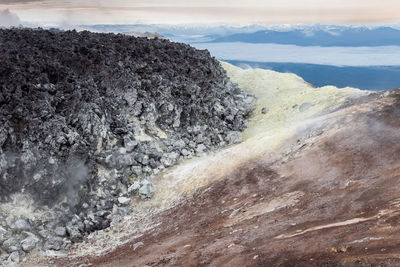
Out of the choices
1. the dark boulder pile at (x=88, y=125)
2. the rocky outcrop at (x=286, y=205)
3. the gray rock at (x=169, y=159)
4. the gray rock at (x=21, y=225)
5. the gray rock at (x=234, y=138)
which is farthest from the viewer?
the gray rock at (x=234, y=138)

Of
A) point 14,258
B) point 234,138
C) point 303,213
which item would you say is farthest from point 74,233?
point 234,138

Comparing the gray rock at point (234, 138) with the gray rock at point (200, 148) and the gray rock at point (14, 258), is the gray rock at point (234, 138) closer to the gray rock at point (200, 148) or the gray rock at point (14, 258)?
the gray rock at point (200, 148)

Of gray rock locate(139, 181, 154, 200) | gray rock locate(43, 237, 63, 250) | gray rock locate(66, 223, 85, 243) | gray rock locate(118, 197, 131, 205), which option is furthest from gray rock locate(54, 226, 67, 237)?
gray rock locate(139, 181, 154, 200)

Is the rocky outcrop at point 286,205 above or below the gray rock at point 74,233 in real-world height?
above

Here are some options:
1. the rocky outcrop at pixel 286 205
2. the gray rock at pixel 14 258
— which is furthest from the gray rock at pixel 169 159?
the gray rock at pixel 14 258

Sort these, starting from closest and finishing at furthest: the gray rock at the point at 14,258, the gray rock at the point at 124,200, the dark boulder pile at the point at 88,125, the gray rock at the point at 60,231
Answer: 1. the gray rock at the point at 14,258
2. the gray rock at the point at 60,231
3. the dark boulder pile at the point at 88,125
4. the gray rock at the point at 124,200

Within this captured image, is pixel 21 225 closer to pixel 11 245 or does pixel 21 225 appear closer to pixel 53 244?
pixel 11 245
